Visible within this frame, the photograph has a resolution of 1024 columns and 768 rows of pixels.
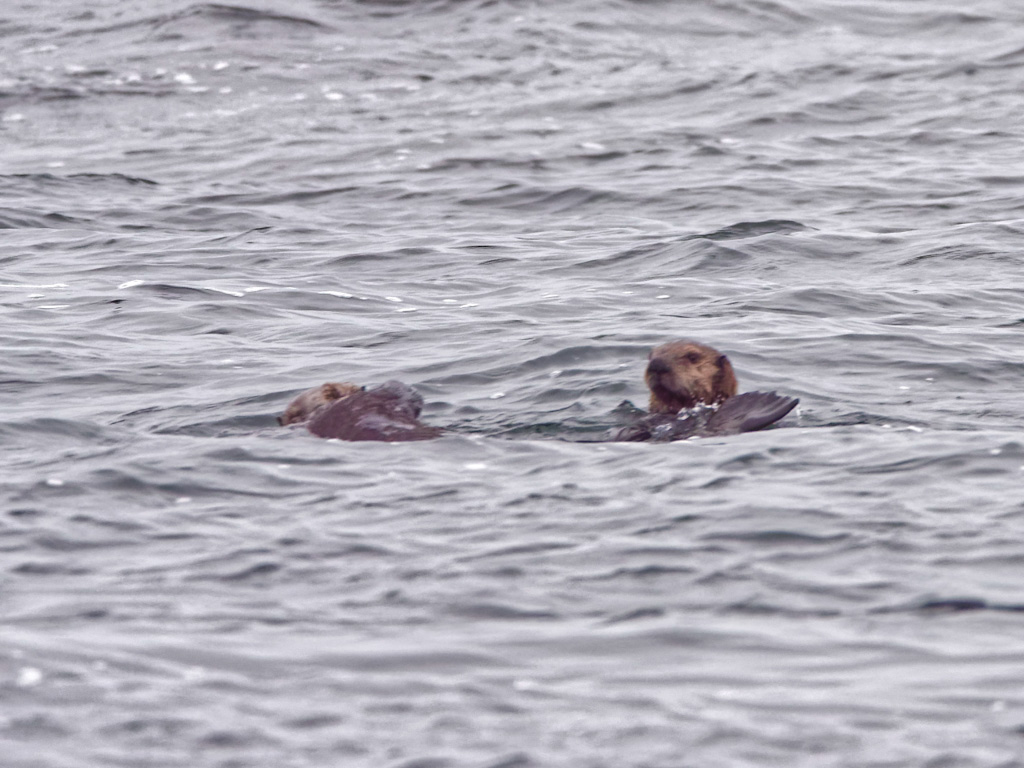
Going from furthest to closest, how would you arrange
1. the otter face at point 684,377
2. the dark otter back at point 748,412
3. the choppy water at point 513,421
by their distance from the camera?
1. the otter face at point 684,377
2. the dark otter back at point 748,412
3. the choppy water at point 513,421

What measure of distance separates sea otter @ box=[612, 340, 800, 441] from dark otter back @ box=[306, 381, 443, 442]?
89 cm

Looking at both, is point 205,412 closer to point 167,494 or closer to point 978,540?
point 167,494

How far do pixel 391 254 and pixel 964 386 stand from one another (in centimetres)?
492

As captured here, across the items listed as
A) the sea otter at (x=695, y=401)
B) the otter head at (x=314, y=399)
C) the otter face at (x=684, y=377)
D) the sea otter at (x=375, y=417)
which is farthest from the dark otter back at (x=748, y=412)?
the otter head at (x=314, y=399)

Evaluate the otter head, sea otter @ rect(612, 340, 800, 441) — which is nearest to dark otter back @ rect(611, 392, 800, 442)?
sea otter @ rect(612, 340, 800, 441)

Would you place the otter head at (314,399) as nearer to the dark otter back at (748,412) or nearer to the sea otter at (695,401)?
the sea otter at (695,401)

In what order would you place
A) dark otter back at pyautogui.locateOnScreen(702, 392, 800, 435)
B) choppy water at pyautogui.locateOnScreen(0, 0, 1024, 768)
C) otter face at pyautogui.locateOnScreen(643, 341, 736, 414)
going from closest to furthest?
choppy water at pyautogui.locateOnScreen(0, 0, 1024, 768) → dark otter back at pyautogui.locateOnScreen(702, 392, 800, 435) → otter face at pyautogui.locateOnScreen(643, 341, 736, 414)

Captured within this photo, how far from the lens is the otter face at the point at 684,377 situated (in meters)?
7.12

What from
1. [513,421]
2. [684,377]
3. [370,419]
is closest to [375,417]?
[370,419]

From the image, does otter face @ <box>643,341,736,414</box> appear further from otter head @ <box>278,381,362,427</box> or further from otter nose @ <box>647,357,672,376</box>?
otter head @ <box>278,381,362,427</box>

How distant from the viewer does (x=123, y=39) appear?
21.3m

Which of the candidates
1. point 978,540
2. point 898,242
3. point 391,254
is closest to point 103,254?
point 391,254

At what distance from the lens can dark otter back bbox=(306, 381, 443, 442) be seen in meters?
6.70

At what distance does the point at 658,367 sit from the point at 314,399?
59.5 inches
